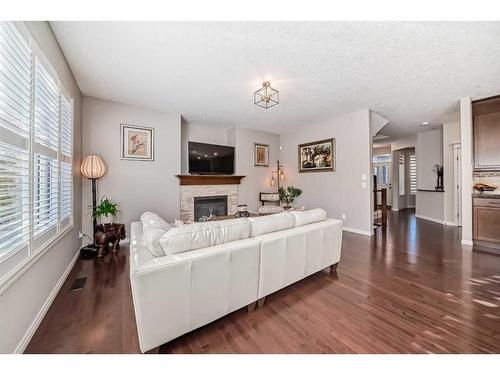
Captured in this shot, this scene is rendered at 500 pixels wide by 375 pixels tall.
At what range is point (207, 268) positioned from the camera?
4.75 ft

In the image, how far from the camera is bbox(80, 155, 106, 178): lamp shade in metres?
3.25

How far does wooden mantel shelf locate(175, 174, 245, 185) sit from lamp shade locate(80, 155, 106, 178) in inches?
56.6

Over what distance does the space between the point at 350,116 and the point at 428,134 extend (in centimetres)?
343

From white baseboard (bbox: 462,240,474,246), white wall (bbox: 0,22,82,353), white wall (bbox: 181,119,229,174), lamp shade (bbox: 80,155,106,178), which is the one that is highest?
white wall (bbox: 181,119,229,174)

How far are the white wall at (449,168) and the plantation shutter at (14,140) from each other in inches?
300

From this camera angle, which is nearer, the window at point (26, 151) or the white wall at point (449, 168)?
the window at point (26, 151)

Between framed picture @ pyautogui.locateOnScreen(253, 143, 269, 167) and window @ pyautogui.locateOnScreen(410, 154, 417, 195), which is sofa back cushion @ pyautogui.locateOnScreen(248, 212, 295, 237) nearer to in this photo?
framed picture @ pyautogui.locateOnScreen(253, 143, 269, 167)

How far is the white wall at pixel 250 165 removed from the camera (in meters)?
5.62

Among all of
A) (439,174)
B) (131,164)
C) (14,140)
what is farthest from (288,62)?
(439,174)

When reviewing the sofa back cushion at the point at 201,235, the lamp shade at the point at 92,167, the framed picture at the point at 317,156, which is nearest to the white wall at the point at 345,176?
the framed picture at the point at 317,156

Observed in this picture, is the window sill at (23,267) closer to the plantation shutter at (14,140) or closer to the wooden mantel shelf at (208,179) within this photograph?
the plantation shutter at (14,140)

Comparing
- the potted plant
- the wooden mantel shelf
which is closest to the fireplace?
the wooden mantel shelf

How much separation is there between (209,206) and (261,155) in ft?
7.19
